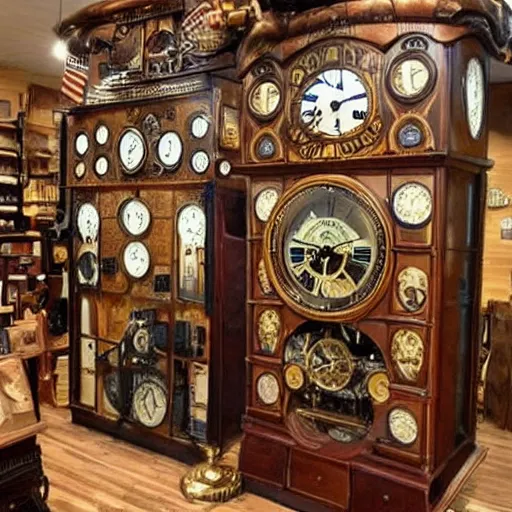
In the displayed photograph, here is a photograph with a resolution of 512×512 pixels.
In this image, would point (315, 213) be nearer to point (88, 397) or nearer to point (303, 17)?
point (303, 17)

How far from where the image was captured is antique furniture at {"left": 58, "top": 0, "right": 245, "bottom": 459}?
127 inches

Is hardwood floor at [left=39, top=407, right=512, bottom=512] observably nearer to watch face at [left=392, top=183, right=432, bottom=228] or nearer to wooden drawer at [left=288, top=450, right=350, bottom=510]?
wooden drawer at [left=288, top=450, right=350, bottom=510]

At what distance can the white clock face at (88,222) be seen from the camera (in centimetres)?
377

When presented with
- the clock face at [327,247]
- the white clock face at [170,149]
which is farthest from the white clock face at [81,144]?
the clock face at [327,247]

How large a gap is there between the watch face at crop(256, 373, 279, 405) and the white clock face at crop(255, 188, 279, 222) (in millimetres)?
781

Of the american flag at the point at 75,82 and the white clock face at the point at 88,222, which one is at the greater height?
the american flag at the point at 75,82

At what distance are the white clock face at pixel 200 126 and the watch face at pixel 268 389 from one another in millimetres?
1348

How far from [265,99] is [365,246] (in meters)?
0.85

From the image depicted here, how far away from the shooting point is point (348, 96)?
98.7 inches

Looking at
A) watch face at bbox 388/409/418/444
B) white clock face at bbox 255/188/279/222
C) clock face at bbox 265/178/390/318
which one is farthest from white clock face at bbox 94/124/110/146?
watch face at bbox 388/409/418/444

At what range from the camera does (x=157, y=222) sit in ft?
11.4

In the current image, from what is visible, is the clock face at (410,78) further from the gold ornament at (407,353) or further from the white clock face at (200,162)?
the white clock face at (200,162)

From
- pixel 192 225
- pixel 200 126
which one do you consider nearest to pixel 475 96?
pixel 200 126

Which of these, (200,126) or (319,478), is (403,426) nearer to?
(319,478)
